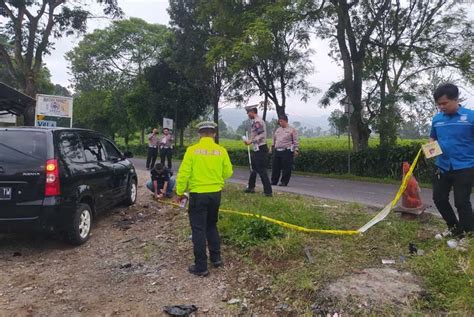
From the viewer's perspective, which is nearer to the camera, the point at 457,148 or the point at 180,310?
the point at 180,310

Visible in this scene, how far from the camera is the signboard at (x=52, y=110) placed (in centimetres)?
1182

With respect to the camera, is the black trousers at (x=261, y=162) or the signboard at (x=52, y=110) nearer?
the black trousers at (x=261, y=162)

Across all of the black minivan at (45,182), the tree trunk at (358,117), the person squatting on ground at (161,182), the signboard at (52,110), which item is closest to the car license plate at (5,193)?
the black minivan at (45,182)

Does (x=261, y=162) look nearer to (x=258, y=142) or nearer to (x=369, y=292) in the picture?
(x=258, y=142)

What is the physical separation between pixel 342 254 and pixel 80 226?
356 centimetres

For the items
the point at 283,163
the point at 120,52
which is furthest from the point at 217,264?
the point at 120,52

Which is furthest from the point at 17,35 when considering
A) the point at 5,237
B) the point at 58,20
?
the point at 5,237

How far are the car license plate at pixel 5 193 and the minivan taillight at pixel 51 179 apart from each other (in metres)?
0.43

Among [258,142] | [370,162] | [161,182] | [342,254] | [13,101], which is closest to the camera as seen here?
[342,254]

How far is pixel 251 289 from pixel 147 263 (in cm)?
152

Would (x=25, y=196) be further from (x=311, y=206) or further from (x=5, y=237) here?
(x=311, y=206)

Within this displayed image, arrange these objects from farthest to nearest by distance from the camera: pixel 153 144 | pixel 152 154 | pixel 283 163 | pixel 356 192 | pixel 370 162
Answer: pixel 370 162, pixel 152 154, pixel 153 144, pixel 356 192, pixel 283 163

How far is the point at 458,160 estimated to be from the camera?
14.3 feet

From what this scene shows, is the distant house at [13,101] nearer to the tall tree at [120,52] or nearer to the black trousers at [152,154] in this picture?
the black trousers at [152,154]
